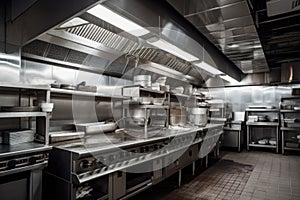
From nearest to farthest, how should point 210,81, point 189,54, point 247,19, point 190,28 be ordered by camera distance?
point 247,19 < point 189,54 < point 190,28 < point 210,81

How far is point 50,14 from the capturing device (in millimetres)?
1784

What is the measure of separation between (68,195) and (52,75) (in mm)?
1494

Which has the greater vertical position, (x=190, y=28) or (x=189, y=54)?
(x=190, y=28)

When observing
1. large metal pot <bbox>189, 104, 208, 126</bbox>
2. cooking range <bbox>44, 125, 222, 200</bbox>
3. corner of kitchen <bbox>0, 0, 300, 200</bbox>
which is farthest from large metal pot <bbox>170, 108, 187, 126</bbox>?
cooking range <bbox>44, 125, 222, 200</bbox>

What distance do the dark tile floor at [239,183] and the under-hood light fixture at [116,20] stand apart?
2.15 meters

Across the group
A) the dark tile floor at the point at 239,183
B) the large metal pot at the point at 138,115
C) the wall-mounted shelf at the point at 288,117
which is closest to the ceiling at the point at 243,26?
the large metal pot at the point at 138,115

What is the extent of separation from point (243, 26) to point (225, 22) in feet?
0.96

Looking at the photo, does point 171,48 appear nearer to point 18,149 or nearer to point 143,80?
point 143,80

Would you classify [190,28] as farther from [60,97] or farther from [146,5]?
[60,97]

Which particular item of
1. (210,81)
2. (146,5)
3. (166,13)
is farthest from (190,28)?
(210,81)

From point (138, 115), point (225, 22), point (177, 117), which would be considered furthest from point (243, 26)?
point (177, 117)

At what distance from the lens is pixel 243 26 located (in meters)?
2.72

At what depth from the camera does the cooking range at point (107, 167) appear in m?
1.77

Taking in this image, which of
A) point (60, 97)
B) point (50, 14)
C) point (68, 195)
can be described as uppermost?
point (50, 14)
